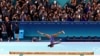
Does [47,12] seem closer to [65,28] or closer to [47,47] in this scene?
[65,28]

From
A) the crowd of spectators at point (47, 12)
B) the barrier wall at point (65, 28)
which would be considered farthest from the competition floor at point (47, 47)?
the crowd of spectators at point (47, 12)

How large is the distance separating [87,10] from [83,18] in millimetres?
778

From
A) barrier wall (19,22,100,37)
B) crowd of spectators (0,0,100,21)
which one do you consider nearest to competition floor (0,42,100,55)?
barrier wall (19,22,100,37)

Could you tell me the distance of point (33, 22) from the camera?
2241 cm

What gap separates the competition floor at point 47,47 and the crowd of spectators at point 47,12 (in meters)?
2.33

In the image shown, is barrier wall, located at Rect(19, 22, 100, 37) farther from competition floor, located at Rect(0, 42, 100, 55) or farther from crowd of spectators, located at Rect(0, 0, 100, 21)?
competition floor, located at Rect(0, 42, 100, 55)

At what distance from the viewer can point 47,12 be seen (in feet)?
74.4

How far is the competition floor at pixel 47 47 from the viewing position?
18.2m

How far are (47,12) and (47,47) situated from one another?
Result: 13.6 ft

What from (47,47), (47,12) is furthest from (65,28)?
(47,47)

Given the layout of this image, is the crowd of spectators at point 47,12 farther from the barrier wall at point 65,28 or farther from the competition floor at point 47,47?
the competition floor at point 47,47

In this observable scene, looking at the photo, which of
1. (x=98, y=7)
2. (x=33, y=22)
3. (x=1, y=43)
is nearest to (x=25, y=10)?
(x=33, y=22)

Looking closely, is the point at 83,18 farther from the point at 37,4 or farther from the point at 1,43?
the point at 1,43

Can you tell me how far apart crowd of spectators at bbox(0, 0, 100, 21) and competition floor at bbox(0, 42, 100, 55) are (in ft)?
7.63
